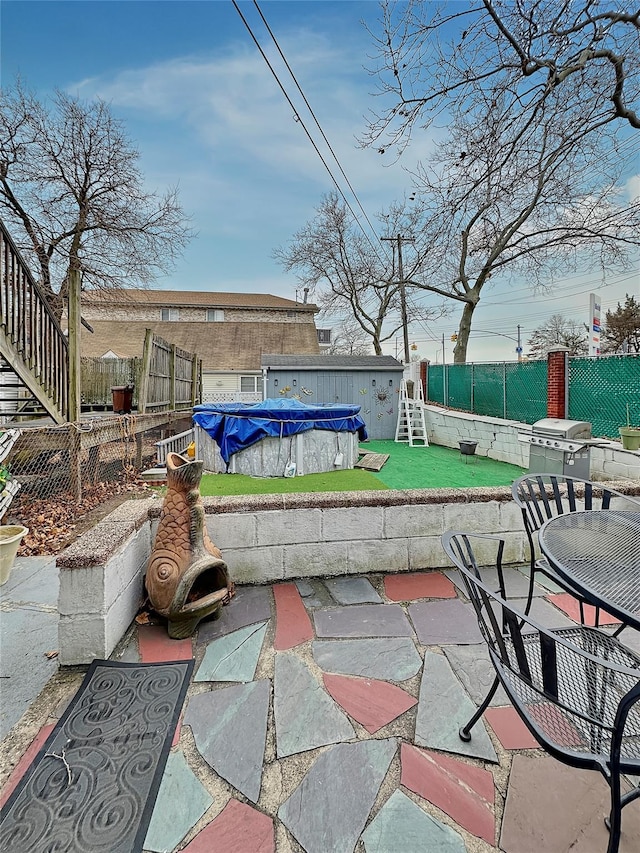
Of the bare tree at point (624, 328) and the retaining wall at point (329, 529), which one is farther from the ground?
the bare tree at point (624, 328)

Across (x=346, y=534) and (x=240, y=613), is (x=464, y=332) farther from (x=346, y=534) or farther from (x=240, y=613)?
(x=240, y=613)

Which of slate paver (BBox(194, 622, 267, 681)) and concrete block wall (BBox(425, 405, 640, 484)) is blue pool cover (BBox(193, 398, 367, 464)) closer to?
concrete block wall (BBox(425, 405, 640, 484))

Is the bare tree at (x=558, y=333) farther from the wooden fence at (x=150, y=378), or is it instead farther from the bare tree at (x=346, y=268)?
the wooden fence at (x=150, y=378)

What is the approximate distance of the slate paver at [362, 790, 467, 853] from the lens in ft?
3.77

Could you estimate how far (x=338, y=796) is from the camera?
1.30m

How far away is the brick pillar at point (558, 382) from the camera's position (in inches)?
263

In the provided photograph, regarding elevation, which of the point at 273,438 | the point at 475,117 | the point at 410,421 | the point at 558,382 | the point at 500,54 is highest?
the point at 500,54

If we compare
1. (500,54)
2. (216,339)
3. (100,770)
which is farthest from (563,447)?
(216,339)

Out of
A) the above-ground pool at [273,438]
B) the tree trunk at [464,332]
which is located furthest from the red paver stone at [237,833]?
the tree trunk at [464,332]

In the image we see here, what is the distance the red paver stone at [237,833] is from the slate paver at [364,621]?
3.11 feet

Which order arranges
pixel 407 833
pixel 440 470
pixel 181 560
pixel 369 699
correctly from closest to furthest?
pixel 407 833 → pixel 369 699 → pixel 181 560 → pixel 440 470

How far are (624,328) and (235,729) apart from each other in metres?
28.4

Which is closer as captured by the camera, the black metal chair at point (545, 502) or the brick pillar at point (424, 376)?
the black metal chair at point (545, 502)

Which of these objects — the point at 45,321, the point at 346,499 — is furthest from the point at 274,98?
the point at 346,499
